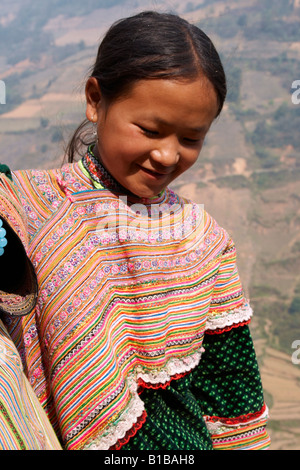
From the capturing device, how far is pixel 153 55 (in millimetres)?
1079

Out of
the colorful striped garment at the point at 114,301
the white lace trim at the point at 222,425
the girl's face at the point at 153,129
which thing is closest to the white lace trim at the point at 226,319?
the colorful striped garment at the point at 114,301

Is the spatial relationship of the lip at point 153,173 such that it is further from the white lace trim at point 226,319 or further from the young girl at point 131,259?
the white lace trim at point 226,319

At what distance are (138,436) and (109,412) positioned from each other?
0.12 m

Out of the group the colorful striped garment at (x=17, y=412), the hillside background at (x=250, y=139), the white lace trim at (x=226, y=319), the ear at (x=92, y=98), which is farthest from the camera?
the hillside background at (x=250, y=139)

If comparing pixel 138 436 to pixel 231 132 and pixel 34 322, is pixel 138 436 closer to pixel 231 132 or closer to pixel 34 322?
pixel 34 322

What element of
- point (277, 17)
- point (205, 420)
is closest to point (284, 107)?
point (277, 17)

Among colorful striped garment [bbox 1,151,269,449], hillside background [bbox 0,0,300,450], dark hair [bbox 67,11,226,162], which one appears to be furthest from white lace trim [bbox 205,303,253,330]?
hillside background [bbox 0,0,300,450]

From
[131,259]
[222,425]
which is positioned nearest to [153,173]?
[131,259]

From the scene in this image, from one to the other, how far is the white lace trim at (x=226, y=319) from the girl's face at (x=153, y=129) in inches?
14.2

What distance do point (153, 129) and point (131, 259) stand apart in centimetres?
26

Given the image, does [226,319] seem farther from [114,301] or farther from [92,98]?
[92,98]

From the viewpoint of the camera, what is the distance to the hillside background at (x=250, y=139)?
87.4 ft

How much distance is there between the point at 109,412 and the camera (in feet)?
3.43
